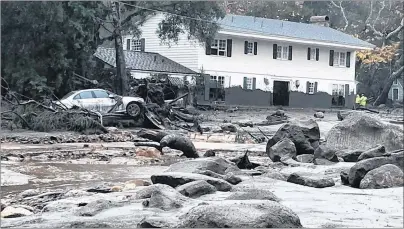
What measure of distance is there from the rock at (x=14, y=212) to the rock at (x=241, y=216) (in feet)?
6.67

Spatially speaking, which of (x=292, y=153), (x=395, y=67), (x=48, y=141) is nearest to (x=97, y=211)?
(x=395, y=67)

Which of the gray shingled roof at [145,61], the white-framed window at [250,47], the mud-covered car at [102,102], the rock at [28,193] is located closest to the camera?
the rock at [28,193]

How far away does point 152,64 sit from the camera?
634 inches

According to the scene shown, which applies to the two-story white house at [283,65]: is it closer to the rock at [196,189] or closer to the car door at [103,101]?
the rock at [196,189]

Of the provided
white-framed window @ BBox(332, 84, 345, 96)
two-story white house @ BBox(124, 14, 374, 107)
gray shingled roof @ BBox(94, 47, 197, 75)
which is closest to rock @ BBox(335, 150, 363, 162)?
two-story white house @ BBox(124, 14, 374, 107)

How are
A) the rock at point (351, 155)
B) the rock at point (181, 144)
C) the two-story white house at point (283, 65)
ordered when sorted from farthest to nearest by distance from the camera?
the rock at point (181, 144), the rock at point (351, 155), the two-story white house at point (283, 65)

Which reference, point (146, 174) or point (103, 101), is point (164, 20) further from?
point (146, 174)

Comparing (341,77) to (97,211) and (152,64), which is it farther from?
(152,64)

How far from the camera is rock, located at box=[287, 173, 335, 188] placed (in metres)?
8.93

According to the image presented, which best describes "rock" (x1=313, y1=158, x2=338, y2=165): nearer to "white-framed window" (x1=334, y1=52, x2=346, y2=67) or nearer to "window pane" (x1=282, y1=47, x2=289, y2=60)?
"white-framed window" (x1=334, y1=52, x2=346, y2=67)

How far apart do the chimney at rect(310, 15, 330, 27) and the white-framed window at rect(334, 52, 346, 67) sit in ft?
4.79

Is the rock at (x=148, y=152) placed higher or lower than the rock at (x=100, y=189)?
lower

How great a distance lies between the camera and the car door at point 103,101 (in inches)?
689

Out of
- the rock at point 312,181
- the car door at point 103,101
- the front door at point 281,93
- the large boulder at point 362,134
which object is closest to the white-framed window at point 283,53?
the front door at point 281,93
